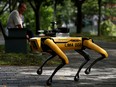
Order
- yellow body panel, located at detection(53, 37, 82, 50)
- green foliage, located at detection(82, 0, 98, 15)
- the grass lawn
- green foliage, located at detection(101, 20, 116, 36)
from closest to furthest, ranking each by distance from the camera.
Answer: yellow body panel, located at detection(53, 37, 82, 50)
the grass lawn
green foliage, located at detection(101, 20, 116, 36)
green foliage, located at detection(82, 0, 98, 15)

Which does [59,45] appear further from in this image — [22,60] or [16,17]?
[16,17]

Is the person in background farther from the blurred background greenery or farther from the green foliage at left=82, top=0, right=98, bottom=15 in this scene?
the green foliage at left=82, top=0, right=98, bottom=15

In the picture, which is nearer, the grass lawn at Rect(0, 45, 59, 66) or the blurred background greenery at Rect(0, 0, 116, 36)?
the grass lawn at Rect(0, 45, 59, 66)

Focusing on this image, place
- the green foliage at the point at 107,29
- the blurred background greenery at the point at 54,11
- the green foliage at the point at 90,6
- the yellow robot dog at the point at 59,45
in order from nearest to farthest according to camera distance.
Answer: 1. the yellow robot dog at the point at 59,45
2. the green foliage at the point at 107,29
3. the blurred background greenery at the point at 54,11
4. the green foliage at the point at 90,6

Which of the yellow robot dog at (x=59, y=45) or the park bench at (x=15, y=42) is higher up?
the yellow robot dog at (x=59, y=45)

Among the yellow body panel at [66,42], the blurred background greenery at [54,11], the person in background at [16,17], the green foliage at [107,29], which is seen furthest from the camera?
the blurred background greenery at [54,11]

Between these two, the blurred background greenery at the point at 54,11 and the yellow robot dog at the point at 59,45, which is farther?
the blurred background greenery at the point at 54,11

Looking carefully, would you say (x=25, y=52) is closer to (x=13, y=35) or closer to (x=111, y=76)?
(x=13, y=35)

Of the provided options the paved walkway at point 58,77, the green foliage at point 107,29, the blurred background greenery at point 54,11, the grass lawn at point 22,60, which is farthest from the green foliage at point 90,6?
the paved walkway at point 58,77

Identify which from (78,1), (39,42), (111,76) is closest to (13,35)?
(111,76)

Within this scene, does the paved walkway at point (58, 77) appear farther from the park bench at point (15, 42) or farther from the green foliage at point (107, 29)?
the green foliage at point (107, 29)

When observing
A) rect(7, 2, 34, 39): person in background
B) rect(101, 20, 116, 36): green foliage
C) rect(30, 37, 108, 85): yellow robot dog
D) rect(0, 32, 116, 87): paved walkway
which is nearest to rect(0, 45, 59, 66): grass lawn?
rect(0, 32, 116, 87): paved walkway

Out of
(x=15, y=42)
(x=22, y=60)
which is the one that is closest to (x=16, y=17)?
(x=15, y=42)

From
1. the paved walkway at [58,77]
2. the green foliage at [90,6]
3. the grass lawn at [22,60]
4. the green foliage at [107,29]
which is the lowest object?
the green foliage at [107,29]
